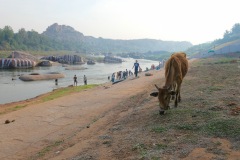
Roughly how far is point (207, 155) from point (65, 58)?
98751 millimetres

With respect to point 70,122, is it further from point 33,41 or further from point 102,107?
point 33,41

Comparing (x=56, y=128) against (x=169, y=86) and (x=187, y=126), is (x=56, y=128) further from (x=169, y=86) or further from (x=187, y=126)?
(x=187, y=126)

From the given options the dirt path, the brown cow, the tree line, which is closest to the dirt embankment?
the dirt path

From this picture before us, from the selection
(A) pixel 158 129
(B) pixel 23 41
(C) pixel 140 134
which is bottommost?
(C) pixel 140 134

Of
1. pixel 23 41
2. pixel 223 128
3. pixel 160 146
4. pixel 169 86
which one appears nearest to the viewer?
pixel 160 146

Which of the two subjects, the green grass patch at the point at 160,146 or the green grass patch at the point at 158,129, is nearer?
the green grass patch at the point at 160,146

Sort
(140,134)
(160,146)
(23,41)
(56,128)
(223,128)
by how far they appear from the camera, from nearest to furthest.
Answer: (160,146) < (223,128) < (140,134) < (56,128) < (23,41)

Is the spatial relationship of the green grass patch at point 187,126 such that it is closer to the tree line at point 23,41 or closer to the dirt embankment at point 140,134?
the dirt embankment at point 140,134

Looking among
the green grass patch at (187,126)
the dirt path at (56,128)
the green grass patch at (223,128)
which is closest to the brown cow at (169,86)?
the green grass patch at (187,126)

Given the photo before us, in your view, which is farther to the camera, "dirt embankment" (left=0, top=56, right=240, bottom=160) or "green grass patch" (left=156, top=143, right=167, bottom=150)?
"green grass patch" (left=156, top=143, right=167, bottom=150)

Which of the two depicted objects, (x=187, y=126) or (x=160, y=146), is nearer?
(x=160, y=146)

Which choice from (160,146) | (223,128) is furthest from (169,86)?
(160,146)

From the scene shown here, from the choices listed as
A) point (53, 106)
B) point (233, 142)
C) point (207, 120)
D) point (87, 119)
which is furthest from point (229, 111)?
point (53, 106)

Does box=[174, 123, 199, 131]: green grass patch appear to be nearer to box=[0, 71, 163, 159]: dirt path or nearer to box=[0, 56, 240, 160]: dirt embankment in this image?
box=[0, 56, 240, 160]: dirt embankment
